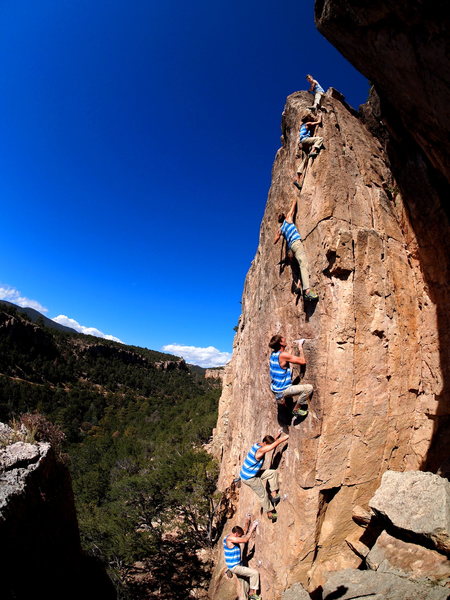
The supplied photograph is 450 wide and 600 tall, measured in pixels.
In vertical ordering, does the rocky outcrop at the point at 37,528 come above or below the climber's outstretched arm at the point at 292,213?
below

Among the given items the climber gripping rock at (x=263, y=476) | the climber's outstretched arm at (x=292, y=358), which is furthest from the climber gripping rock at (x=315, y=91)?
the climber gripping rock at (x=263, y=476)

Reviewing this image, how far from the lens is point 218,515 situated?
16.5m

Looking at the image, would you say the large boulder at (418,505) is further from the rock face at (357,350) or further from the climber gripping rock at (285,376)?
the climber gripping rock at (285,376)

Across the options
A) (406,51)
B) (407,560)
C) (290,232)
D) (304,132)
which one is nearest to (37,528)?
(407,560)

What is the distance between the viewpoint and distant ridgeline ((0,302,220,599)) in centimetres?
1666

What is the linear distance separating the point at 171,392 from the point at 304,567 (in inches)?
2850

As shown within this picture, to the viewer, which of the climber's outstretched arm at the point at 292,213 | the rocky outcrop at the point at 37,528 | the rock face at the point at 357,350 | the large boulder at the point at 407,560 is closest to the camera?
the large boulder at the point at 407,560

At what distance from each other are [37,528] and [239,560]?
486cm

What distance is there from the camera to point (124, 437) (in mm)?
42562

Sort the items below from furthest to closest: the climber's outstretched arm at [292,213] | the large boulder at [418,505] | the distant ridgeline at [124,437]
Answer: the distant ridgeline at [124,437] < the climber's outstretched arm at [292,213] < the large boulder at [418,505]

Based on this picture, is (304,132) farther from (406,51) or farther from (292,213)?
(406,51)

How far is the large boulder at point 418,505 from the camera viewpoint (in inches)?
187

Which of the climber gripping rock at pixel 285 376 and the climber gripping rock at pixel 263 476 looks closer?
the climber gripping rock at pixel 285 376

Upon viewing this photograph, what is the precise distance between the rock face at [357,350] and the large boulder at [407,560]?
3.48 ft
